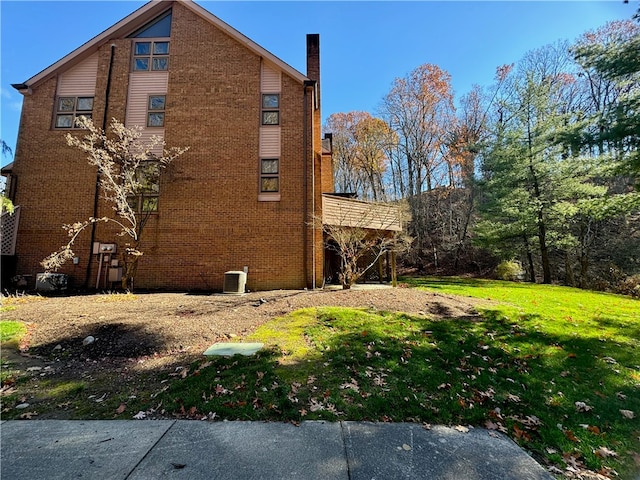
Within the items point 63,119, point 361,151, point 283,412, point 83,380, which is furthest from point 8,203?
point 361,151

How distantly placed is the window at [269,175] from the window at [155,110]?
4.57 meters

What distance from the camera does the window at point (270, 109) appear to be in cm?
1242

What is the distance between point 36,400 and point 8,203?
7.80 meters

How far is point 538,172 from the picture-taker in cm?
1731

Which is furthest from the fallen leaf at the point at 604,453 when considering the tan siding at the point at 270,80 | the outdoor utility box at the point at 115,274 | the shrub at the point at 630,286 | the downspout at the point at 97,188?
the shrub at the point at 630,286

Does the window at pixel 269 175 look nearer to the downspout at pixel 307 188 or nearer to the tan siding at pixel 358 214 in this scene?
the downspout at pixel 307 188

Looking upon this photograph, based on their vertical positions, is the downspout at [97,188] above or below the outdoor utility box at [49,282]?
above

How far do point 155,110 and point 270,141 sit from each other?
4.95 meters

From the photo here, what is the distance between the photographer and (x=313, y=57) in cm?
1436

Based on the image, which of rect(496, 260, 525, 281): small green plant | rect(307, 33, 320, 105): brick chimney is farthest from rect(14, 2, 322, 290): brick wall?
rect(496, 260, 525, 281): small green plant

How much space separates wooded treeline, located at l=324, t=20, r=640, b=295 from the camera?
9805 mm

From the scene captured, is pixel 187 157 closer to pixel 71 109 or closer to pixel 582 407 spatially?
pixel 71 109

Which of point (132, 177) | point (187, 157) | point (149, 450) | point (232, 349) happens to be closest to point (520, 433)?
point (149, 450)

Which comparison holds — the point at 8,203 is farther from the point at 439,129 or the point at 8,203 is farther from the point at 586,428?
the point at 439,129
